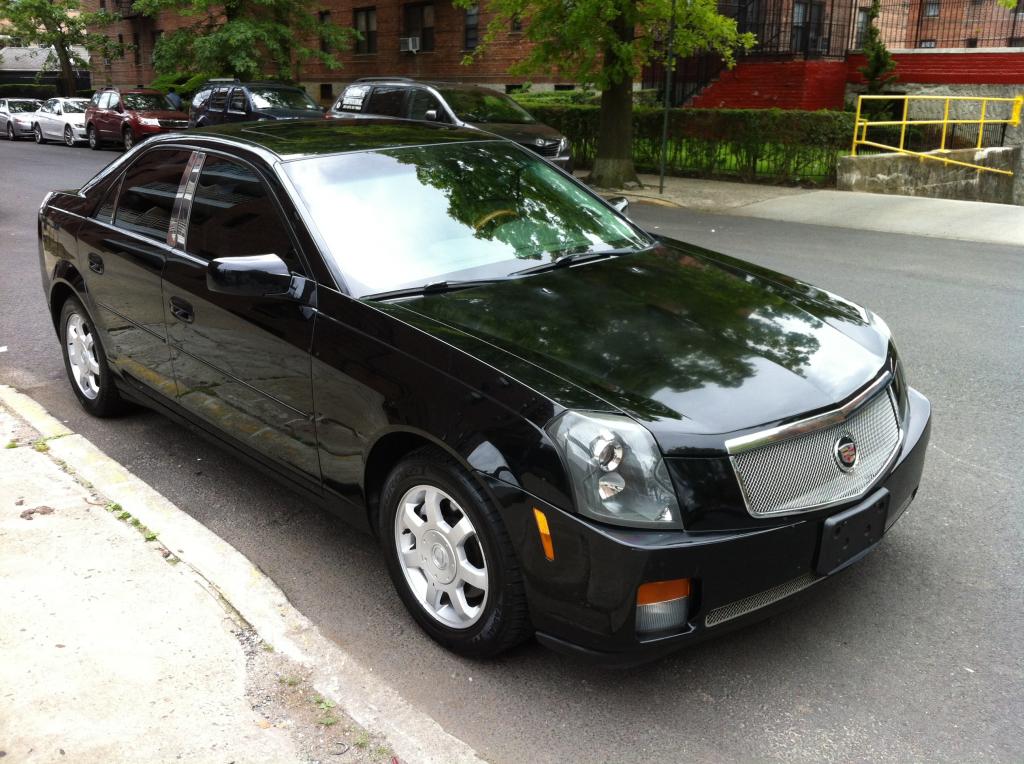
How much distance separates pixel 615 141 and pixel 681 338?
1514cm

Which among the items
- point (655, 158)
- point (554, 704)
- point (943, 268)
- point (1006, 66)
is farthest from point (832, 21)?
point (554, 704)

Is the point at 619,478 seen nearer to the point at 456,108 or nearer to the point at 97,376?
the point at 97,376

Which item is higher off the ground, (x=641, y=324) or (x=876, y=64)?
(x=876, y=64)

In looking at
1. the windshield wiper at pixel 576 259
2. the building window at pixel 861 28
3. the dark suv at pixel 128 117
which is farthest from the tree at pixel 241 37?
the windshield wiper at pixel 576 259

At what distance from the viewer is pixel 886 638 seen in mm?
3426

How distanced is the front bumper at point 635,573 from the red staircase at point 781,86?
2087 centimetres

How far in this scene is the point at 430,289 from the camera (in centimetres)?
375

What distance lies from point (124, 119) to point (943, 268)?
2239cm

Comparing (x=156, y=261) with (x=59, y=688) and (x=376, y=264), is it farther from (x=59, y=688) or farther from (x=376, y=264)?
(x=59, y=688)

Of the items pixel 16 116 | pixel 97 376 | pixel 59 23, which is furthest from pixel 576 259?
pixel 59 23

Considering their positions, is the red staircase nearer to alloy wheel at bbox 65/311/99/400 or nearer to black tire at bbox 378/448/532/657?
alloy wheel at bbox 65/311/99/400

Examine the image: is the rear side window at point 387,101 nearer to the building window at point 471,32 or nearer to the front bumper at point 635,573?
the front bumper at point 635,573

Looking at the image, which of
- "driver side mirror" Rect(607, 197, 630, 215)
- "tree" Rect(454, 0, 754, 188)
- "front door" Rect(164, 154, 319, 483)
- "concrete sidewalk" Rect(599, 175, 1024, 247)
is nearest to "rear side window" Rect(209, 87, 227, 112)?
"tree" Rect(454, 0, 754, 188)

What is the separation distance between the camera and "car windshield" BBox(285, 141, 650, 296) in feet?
12.6
